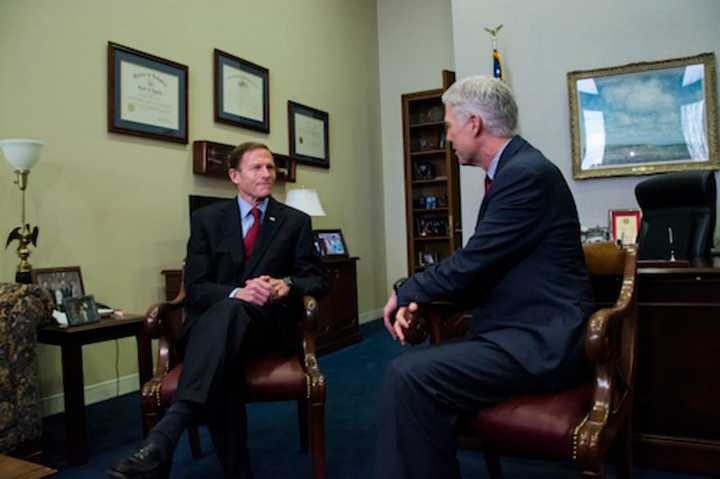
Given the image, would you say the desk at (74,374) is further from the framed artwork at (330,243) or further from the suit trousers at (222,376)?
the framed artwork at (330,243)

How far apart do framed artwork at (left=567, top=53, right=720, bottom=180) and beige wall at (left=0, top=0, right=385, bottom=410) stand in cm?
238

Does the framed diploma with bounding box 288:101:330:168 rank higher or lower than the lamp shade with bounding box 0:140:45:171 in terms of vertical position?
higher

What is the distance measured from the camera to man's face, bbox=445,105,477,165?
1.67 metres

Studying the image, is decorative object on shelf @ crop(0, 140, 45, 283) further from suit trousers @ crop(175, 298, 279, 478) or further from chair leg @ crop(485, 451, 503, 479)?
chair leg @ crop(485, 451, 503, 479)

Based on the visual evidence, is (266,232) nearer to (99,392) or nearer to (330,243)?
(99,392)

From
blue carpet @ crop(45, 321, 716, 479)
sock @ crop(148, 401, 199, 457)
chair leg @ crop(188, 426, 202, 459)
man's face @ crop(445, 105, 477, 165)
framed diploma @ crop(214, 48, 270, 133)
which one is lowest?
blue carpet @ crop(45, 321, 716, 479)

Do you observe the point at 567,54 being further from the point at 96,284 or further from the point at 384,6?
the point at 96,284

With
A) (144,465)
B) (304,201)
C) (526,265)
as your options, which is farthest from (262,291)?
(304,201)

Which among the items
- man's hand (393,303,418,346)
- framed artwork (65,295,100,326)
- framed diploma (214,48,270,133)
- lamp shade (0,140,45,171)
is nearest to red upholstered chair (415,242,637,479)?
man's hand (393,303,418,346)

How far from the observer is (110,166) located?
340 cm

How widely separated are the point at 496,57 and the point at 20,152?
3.48 metres

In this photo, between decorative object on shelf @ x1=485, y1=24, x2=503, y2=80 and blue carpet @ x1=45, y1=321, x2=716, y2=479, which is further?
decorative object on shelf @ x1=485, y1=24, x2=503, y2=80

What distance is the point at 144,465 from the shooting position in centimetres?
151

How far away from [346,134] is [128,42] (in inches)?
104
